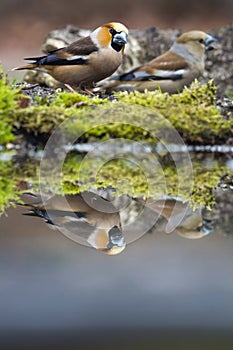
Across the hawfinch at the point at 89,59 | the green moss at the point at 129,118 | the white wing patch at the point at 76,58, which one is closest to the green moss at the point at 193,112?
the green moss at the point at 129,118

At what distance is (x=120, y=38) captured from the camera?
5.05 metres

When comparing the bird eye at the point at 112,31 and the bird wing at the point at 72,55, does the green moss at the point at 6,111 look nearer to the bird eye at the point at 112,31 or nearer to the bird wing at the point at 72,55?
the bird wing at the point at 72,55

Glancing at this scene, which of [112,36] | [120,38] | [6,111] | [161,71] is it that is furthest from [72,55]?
[6,111]

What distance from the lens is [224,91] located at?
8.61 metres

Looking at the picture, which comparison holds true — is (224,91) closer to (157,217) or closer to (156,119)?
(156,119)

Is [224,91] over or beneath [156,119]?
over

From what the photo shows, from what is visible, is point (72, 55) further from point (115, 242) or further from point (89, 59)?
point (115, 242)

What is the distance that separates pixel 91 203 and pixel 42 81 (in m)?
5.50

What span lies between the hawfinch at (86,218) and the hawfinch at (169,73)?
9.64 feet

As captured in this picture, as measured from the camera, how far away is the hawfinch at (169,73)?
5840 mm

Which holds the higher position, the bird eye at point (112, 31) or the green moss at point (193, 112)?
the bird eye at point (112, 31)

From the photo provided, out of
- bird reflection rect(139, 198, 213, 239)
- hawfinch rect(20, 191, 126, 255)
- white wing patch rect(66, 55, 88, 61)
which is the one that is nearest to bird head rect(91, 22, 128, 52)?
white wing patch rect(66, 55, 88, 61)

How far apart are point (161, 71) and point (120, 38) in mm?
937

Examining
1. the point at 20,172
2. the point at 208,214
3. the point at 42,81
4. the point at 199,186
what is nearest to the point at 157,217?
the point at 208,214
